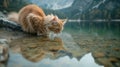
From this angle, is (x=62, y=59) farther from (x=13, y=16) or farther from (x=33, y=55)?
(x=13, y=16)

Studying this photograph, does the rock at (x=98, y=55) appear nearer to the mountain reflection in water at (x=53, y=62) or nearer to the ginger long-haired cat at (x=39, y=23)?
the mountain reflection in water at (x=53, y=62)

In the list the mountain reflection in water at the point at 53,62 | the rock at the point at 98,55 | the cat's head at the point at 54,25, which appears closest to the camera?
the mountain reflection in water at the point at 53,62

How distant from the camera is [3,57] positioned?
2.77m

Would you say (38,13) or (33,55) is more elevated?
(38,13)

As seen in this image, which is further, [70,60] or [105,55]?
[105,55]

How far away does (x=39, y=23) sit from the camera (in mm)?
5754

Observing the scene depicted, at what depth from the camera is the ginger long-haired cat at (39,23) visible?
18.4 feet

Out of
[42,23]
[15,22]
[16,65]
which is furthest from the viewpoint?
[15,22]

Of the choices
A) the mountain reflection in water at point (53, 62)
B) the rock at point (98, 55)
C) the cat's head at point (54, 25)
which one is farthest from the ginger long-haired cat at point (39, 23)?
the mountain reflection in water at point (53, 62)

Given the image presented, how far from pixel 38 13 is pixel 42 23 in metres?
Answer: 0.49

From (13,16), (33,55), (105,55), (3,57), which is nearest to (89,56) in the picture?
(105,55)

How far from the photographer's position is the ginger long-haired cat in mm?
5609

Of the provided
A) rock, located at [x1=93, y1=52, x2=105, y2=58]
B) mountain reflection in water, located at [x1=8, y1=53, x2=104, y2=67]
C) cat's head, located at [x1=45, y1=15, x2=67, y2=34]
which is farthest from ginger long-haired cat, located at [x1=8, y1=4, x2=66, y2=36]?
mountain reflection in water, located at [x1=8, y1=53, x2=104, y2=67]

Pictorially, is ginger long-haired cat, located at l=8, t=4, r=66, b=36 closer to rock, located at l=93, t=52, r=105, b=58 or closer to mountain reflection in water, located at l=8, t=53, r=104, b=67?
rock, located at l=93, t=52, r=105, b=58
